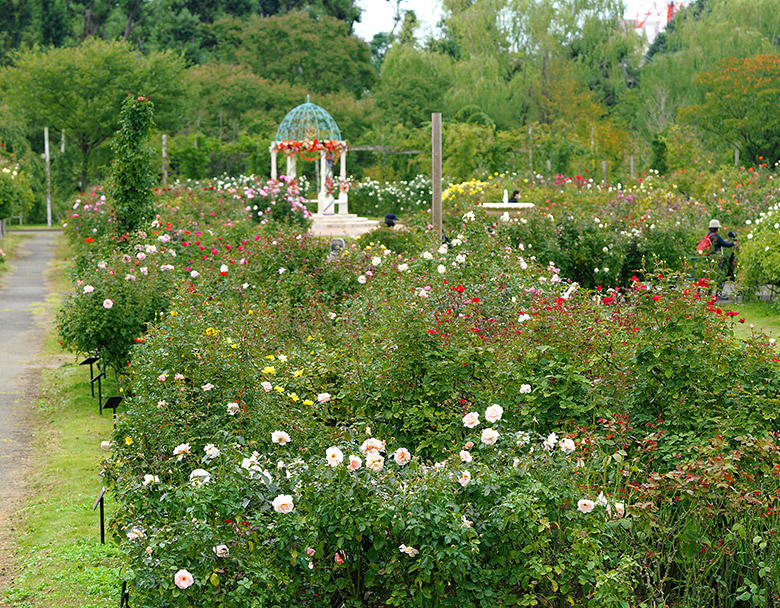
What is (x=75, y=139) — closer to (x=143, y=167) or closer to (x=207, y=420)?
(x=143, y=167)

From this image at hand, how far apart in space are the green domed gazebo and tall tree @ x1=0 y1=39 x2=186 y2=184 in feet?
29.4

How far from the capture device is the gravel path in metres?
5.76

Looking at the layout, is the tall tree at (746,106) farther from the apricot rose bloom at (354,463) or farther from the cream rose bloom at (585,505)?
the apricot rose bloom at (354,463)

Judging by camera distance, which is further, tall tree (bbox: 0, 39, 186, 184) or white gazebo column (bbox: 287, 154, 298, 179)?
tall tree (bbox: 0, 39, 186, 184)

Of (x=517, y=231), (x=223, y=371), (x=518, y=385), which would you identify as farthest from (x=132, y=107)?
(x=518, y=385)

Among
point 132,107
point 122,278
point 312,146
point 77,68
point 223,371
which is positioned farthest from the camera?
point 77,68

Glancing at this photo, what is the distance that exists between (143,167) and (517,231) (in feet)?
17.3

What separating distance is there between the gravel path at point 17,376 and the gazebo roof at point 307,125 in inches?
293

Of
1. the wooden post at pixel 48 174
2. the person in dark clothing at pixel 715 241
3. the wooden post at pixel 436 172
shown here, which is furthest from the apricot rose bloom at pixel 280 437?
the wooden post at pixel 48 174

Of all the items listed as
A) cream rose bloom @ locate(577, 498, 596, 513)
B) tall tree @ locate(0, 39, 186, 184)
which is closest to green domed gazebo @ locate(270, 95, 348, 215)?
tall tree @ locate(0, 39, 186, 184)

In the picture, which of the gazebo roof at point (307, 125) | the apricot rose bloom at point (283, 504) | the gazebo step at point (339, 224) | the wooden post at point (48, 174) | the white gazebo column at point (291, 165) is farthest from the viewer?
the wooden post at point (48, 174)

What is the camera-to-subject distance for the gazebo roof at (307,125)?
23703 millimetres

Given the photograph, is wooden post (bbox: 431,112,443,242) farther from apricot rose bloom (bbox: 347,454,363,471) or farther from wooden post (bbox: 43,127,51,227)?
wooden post (bbox: 43,127,51,227)

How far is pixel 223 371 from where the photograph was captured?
4598 millimetres
